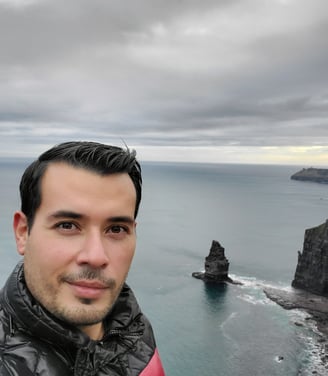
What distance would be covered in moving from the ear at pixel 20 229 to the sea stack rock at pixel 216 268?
85978 mm

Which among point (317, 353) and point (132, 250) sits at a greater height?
point (132, 250)

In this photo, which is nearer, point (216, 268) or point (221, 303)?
point (221, 303)

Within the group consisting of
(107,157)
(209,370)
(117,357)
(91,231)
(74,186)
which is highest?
(107,157)

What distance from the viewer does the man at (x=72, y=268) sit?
3209 mm

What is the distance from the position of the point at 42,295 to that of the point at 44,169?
1.31 metres

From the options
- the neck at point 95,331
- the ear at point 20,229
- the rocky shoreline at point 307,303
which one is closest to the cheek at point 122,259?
the neck at point 95,331

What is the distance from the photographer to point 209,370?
5084 cm

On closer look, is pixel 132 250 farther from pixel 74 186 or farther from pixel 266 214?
pixel 266 214

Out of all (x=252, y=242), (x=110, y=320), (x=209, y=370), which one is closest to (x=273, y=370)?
(x=209, y=370)

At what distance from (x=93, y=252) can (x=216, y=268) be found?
86817mm

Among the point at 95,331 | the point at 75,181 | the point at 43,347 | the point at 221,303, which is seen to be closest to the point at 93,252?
the point at 75,181

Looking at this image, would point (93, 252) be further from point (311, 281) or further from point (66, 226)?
point (311, 281)

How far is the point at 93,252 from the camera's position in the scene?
3.50m

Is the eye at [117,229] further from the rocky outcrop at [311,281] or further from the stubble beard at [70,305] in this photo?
the rocky outcrop at [311,281]
